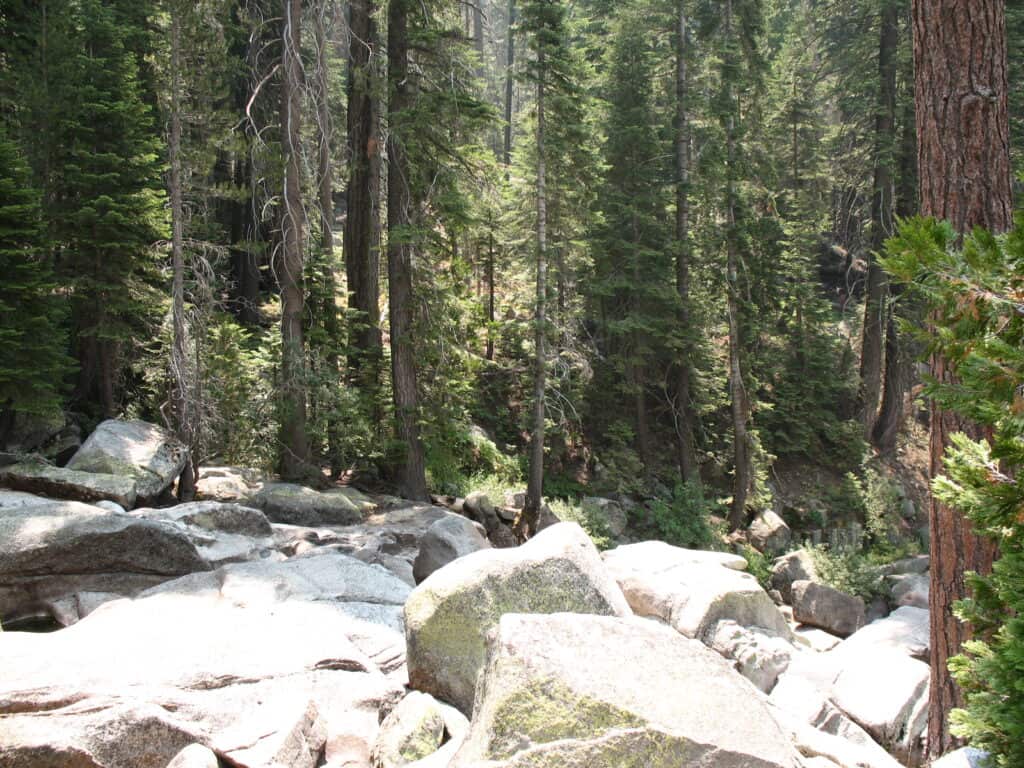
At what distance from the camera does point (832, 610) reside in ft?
41.1

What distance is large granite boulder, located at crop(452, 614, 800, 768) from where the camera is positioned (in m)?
3.05

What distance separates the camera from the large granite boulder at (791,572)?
14.8 metres

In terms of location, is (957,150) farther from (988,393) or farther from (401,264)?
(401,264)

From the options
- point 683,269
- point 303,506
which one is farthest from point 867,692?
point 683,269

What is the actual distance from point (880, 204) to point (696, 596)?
15.7 meters

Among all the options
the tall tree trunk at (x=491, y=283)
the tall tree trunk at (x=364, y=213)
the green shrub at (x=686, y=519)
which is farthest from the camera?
the tall tree trunk at (x=491, y=283)

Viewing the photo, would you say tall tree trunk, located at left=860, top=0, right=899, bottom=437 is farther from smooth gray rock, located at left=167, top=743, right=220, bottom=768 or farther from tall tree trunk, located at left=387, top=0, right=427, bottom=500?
smooth gray rock, located at left=167, top=743, right=220, bottom=768

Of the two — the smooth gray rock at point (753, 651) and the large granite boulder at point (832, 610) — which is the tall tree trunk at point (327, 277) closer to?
the smooth gray rock at point (753, 651)

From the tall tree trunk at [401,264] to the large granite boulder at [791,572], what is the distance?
7.26 meters

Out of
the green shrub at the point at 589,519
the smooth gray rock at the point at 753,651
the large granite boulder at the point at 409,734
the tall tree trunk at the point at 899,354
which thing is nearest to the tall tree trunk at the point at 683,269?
the green shrub at the point at 589,519

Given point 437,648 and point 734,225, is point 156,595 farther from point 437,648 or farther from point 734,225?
point 734,225

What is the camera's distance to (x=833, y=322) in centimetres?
2634

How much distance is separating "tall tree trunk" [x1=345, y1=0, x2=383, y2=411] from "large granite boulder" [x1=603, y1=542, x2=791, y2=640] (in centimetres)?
679

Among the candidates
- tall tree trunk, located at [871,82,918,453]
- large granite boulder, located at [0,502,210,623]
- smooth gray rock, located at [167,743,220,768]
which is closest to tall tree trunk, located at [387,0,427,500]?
large granite boulder, located at [0,502,210,623]
